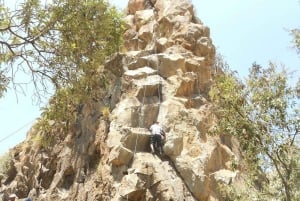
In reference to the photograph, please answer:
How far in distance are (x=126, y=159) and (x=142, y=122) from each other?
6.90 feet

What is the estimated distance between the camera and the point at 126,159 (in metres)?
15.9

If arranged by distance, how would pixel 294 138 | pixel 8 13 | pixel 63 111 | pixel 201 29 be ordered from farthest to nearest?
pixel 201 29 → pixel 294 138 → pixel 63 111 → pixel 8 13

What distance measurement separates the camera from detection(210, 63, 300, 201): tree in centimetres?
1120

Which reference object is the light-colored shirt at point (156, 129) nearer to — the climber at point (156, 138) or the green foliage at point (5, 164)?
the climber at point (156, 138)

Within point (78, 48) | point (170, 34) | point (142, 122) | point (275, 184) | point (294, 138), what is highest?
point (170, 34)

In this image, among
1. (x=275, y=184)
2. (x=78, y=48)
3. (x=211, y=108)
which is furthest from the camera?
(x=211, y=108)

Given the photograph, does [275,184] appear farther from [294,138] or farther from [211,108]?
[211,108]

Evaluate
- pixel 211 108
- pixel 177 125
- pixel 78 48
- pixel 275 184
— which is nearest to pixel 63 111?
pixel 78 48

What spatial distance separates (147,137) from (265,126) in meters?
6.09

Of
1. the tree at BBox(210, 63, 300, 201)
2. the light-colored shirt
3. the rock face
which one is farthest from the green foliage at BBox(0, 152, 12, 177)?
the tree at BBox(210, 63, 300, 201)

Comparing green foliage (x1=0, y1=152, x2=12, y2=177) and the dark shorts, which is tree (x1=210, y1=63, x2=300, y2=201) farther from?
green foliage (x1=0, y1=152, x2=12, y2=177)

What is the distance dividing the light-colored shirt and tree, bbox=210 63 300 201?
3.82 meters

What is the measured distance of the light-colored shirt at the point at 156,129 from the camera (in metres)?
16.2

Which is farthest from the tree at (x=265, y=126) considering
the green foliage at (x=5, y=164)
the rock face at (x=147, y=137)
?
the green foliage at (x=5, y=164)
